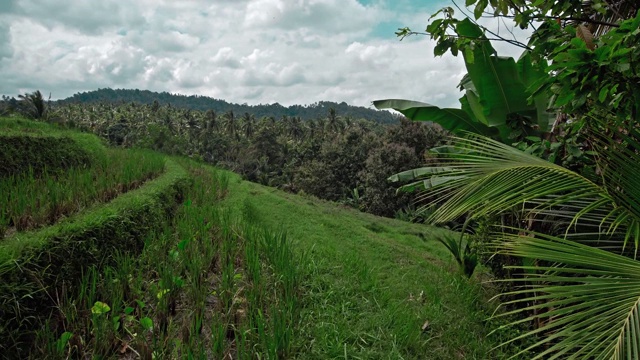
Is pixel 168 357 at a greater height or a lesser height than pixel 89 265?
lesser

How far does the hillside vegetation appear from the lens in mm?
2559

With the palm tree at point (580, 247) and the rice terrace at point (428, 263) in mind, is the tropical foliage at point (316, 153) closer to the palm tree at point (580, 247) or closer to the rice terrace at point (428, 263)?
the rice terrace at point (428, 263)

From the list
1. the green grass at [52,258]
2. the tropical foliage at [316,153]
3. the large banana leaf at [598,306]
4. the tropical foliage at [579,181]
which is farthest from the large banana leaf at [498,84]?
the tropical foliage at [316,153]

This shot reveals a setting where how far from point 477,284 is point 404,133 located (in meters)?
19.6

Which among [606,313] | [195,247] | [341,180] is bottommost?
[341,180]

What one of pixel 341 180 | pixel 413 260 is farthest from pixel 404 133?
pixel 413 260

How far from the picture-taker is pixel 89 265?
3.47m

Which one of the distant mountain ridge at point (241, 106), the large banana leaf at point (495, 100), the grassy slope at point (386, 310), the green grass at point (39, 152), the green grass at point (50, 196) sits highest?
the distant mountain ridge at point (241, 106)

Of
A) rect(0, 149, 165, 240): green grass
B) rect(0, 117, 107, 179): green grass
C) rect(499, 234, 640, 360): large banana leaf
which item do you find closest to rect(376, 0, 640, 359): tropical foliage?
rect(499, 234, 640, 360): large banana leaf

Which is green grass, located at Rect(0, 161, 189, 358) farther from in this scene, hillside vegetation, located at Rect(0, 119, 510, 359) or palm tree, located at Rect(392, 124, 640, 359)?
palm tree, located at Rect(392, 124, 640, 359)

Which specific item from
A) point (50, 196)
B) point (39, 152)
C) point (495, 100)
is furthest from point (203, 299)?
point (39, 152)

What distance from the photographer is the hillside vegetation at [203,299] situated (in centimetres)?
256

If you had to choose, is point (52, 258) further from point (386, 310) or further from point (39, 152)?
point (39, 152)

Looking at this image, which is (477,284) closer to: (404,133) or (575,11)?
(575,11)
